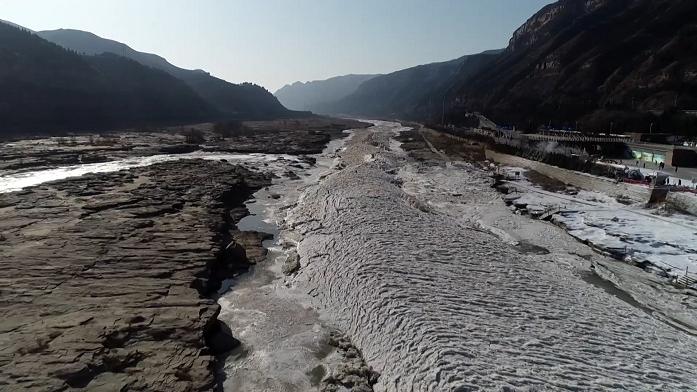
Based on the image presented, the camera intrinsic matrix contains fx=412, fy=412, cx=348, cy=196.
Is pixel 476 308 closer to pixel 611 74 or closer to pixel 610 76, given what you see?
pixel 610 76

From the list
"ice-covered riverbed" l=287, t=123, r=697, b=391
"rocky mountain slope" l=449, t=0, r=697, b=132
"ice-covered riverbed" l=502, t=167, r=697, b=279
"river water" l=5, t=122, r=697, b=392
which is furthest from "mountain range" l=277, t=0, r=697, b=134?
"river water" l=5, t=122, r=697, b=392

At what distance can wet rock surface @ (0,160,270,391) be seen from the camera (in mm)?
10406

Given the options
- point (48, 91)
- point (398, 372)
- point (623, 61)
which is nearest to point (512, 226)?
point (398, 372)

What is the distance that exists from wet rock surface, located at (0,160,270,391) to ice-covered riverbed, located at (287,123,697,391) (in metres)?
4.50

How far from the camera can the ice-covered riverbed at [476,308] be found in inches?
428

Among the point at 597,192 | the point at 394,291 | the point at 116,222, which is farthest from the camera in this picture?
the point at 597,192

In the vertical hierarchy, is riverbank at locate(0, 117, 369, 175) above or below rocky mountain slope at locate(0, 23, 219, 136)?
below

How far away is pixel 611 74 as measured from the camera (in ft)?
309

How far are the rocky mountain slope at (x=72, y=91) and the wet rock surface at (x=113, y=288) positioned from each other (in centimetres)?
6881

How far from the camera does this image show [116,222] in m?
21.9

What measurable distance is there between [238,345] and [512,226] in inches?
747

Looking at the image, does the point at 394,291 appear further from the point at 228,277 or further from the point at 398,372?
the point at 228,277

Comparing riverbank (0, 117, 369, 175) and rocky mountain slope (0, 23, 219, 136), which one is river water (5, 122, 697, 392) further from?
rocky mountain slope (0, 23, 219, 136)

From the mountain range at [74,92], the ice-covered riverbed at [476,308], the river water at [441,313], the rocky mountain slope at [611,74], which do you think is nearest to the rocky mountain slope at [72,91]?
the mountain range at [74,92]
